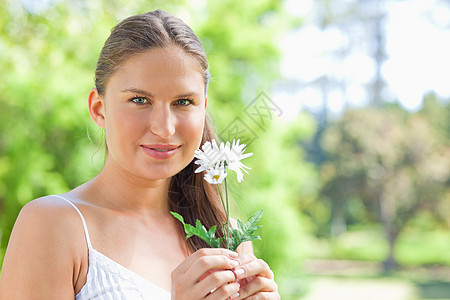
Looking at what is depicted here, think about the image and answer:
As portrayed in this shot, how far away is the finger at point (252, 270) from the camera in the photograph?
0.98 metres

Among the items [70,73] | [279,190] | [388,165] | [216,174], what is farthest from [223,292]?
[388,165]

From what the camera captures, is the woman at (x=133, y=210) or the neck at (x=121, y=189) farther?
the neck at (x=121, y=189)

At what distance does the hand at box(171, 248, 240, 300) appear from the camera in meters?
0.93

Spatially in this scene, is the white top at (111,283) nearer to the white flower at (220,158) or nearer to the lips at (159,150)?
the lips at (159,150)

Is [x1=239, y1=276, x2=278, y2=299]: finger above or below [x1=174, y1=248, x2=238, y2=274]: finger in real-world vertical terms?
below

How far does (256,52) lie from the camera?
6180 mm

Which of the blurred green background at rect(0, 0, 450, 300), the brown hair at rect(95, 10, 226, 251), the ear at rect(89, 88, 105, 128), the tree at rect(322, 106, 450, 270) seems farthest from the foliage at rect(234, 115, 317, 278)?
the tree at rect(322, 106, 450, 270)

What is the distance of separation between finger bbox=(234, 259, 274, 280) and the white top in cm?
28

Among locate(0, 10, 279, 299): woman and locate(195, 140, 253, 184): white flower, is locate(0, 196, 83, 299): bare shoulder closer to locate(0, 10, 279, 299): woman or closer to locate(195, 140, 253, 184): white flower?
locate(0, 10, 279, 299): woman

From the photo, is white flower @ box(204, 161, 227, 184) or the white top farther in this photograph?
the white top

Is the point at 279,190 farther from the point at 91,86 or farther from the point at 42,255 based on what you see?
the point at 42,255

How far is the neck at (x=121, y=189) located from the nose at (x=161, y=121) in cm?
21

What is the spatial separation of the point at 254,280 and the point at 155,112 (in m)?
0.40

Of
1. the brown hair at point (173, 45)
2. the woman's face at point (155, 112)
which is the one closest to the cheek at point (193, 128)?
the woman's face at point (155, 112)
